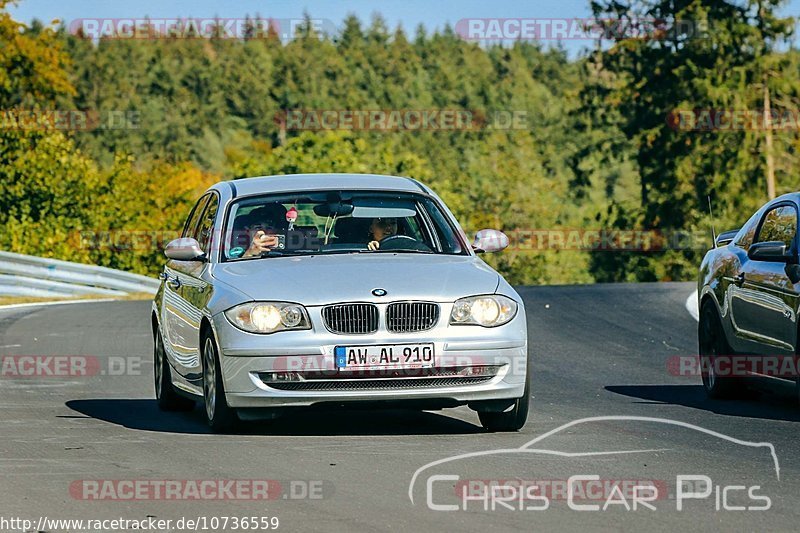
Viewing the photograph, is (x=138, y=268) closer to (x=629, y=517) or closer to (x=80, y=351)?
(x=80, y=351)

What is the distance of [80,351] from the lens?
56.8 ft

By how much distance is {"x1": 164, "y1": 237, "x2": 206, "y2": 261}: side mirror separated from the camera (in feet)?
35.3

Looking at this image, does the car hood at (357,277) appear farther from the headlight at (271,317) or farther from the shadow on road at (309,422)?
the shadow on road at (309,422)

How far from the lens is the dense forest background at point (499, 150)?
63.3 m

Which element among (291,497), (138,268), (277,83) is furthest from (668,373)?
(277,83)

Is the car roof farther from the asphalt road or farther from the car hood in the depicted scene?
the asphalt road

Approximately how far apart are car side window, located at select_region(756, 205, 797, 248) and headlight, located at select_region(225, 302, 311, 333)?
4066 millimetres

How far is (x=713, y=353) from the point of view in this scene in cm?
1296

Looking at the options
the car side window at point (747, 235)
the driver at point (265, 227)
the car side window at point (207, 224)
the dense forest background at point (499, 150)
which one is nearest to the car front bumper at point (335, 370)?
the driver at point (265, 227)

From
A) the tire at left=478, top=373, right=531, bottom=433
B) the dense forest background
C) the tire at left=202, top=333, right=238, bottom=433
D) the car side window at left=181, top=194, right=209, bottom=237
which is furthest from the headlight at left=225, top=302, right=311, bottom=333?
the dense forest background

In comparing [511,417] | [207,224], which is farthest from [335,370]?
[207,224]

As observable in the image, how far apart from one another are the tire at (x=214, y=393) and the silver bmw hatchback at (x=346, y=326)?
0.01 m

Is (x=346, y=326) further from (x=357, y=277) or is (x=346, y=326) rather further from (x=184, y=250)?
(x=184, y=250)

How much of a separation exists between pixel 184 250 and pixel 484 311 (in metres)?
2.22
